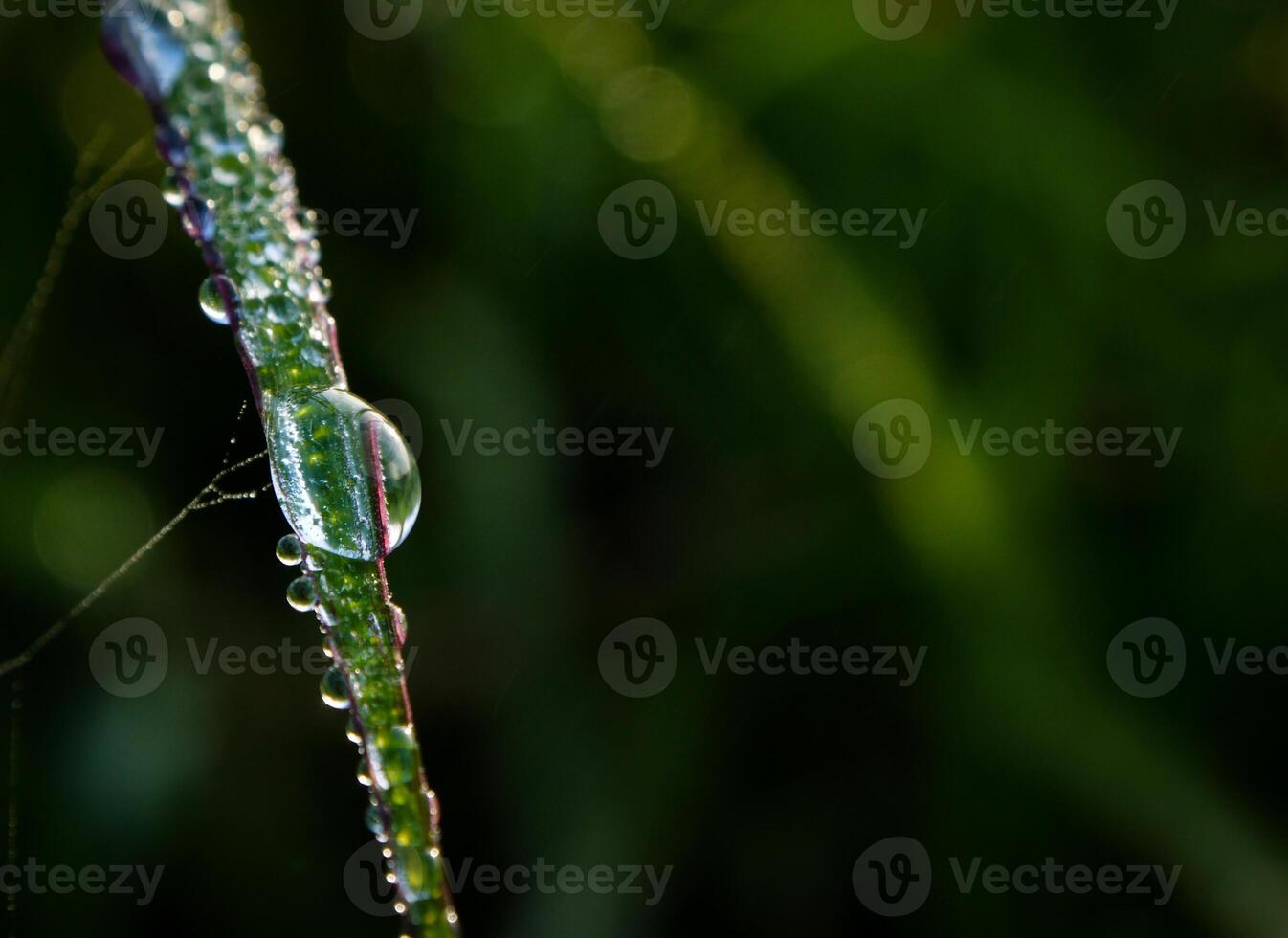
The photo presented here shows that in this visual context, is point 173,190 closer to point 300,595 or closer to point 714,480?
point 300,595

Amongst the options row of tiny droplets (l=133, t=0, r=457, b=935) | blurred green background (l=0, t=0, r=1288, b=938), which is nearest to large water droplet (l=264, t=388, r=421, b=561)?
row of tiny droplets (l=133, t=0, r=457, b=935)

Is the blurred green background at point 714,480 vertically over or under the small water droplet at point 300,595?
over

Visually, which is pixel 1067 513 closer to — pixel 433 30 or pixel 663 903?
pixel 663 903

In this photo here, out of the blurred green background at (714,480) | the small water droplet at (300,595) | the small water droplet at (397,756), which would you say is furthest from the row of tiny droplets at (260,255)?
the blurred green background at (714,480)

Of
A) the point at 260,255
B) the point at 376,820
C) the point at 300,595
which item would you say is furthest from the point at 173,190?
the point at 376,820

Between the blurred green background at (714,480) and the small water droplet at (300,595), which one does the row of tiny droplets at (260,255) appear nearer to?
the small water droplet at (300,595)

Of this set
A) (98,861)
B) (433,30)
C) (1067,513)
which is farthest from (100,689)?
(1067,513)

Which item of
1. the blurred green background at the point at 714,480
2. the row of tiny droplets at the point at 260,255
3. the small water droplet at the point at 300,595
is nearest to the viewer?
the row of tiny droplets at the point at 260,255
